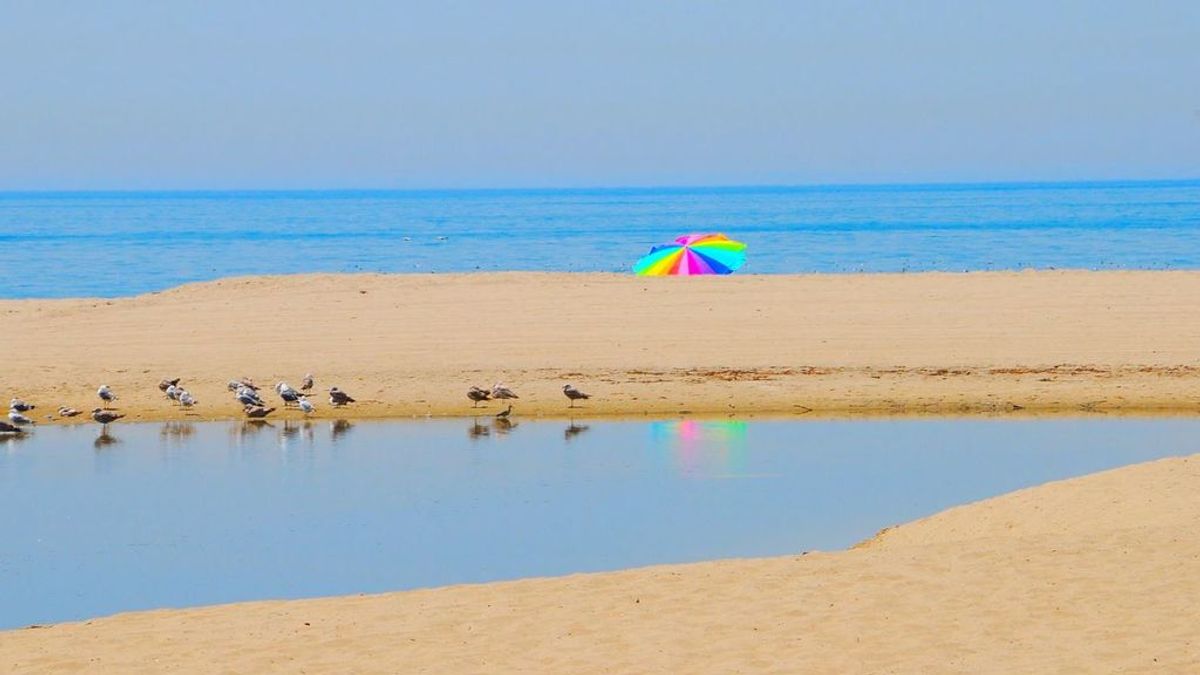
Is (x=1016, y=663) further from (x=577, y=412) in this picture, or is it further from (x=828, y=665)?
(x=577, y=412)

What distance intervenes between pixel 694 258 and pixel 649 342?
1007cm

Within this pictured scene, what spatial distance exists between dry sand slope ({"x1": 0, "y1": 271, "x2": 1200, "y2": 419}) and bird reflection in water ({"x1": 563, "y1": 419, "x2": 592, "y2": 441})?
0.73 metres

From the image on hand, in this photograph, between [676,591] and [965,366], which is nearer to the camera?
[676,591]

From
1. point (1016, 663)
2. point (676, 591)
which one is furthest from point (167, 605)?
point (1016, 663)

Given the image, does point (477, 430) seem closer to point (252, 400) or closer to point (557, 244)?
point (252, 400)

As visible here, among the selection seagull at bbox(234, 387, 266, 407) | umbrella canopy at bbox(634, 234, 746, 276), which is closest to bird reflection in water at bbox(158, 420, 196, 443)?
seagull at bbox(234, 387, 266, 407)

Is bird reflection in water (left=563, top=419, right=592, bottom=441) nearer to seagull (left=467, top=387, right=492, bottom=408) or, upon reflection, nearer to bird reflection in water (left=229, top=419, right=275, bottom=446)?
seagull (left=467, top=387, right=492, bottom=408)

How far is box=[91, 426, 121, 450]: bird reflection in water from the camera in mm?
17797

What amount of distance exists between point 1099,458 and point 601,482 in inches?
200

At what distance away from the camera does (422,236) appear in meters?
72.1

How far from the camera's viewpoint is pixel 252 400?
751 inches

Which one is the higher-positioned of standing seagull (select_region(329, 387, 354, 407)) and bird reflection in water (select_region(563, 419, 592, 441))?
standing seagull (select_region(329, 387, 354, 407))

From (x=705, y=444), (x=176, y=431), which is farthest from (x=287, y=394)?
(x=705, y=444)

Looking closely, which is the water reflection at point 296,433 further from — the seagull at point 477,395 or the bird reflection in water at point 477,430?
the seagull at point 477,395
